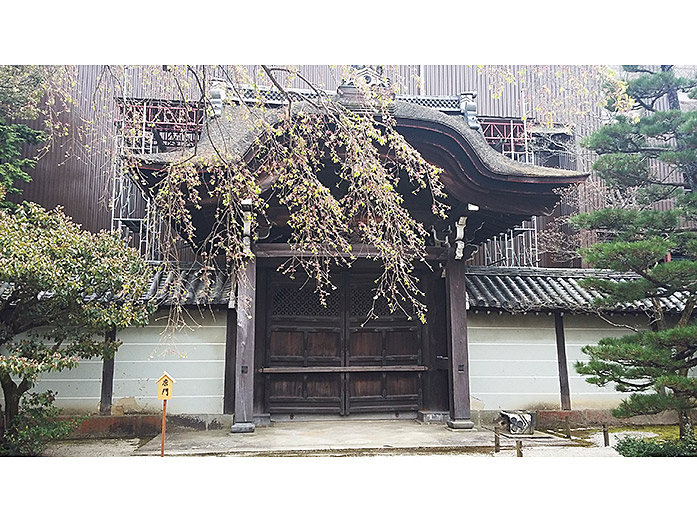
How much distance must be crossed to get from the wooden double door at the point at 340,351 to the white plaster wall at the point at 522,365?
1105 mm

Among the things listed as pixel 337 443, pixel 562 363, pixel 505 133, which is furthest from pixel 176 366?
A: pixel 505 133

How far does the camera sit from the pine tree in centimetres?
656

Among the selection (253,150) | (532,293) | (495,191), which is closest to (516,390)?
(532,293)

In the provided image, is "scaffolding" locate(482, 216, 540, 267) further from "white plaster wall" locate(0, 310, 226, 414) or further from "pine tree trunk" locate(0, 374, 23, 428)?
"pine tree trunk" locate(0, 374, 23, 428)

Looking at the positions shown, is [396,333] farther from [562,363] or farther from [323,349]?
[562,363]

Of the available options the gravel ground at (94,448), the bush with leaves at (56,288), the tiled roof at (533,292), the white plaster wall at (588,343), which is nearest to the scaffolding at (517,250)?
the tiled roof at (533,292)

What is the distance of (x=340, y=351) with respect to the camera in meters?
9.41

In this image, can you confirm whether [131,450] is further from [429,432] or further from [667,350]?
[667,350]

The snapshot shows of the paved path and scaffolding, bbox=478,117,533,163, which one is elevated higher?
scaffolding, bbox=478,117,533,163

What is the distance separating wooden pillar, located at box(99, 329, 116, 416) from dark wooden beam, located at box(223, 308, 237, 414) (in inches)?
71.4

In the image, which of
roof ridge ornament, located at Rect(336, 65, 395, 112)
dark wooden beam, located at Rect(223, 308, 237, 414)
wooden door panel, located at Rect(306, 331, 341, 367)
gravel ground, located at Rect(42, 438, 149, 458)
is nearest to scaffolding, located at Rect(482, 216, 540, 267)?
wooden door panel, located at Rect(306, 331, 341, 367)

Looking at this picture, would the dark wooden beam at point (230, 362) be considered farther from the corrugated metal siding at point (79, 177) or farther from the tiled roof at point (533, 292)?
the corrugated metal siding at point (79, 177)

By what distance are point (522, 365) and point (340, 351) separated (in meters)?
3.25

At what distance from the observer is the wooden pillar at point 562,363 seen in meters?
9.77
